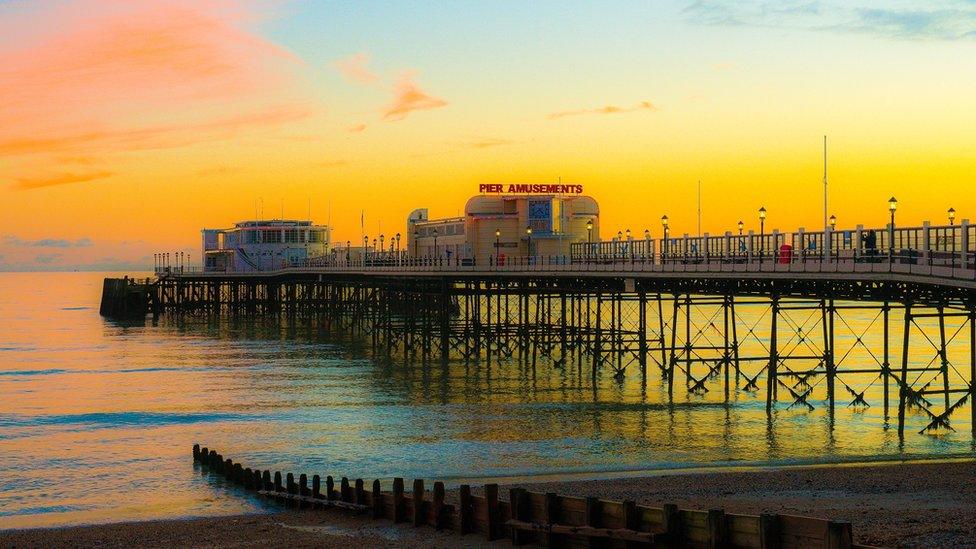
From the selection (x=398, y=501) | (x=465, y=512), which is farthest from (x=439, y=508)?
(x=398, y=501)

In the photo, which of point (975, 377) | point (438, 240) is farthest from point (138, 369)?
point (975, 377)

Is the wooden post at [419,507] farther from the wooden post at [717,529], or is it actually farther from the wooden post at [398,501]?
the wooden post at [717,529]

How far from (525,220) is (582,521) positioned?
2387 inches

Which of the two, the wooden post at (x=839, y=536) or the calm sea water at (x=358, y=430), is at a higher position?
the wooden post at (x=839, y=536)

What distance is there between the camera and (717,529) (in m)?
17.4

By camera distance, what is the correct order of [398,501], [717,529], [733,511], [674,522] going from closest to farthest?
1. [717,529]
2. [674,522]
3. [398,501]
4. [733,511]

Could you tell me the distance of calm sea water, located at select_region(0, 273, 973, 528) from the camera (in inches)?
1227

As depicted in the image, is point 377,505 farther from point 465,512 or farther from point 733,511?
point 733,511

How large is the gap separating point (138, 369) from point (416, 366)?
15.2m

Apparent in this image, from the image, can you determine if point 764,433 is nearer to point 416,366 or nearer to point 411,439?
point 411,439

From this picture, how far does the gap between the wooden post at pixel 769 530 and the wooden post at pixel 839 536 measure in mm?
888

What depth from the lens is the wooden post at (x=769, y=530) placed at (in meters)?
16.6

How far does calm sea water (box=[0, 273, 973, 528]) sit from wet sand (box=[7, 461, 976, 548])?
1914 mm

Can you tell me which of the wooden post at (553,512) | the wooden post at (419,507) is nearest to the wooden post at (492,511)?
the wooden post at (553,512)
